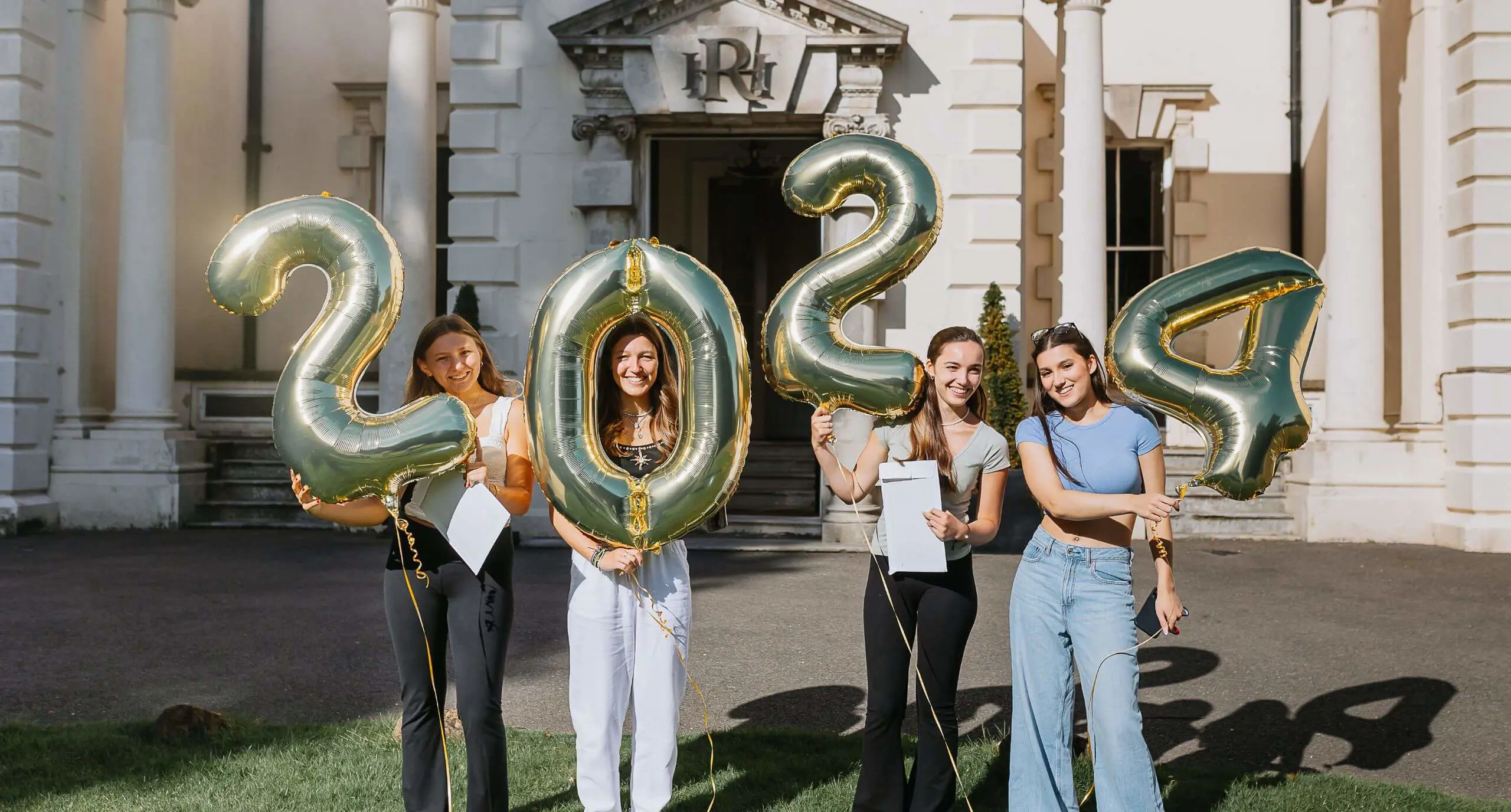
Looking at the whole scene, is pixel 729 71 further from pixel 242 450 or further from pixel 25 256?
pixel 25 256

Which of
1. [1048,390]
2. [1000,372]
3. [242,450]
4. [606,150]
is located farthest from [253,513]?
[1048,390]

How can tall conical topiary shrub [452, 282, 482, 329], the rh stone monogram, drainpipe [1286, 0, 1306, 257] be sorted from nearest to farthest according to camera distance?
the rh stone monogram, tall conical topiary shrub [452, 282, 482, 329], drainpipe [1286, 0, 1306, 257]

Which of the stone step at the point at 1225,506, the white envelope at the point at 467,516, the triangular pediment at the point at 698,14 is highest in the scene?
the triangular pediment at the point at 698,14

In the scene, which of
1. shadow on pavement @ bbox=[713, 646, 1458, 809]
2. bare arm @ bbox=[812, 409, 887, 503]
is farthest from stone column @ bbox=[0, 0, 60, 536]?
bare arm @ bbox=[812, 409, 887, 503]

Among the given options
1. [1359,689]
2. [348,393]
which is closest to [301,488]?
[348,393]

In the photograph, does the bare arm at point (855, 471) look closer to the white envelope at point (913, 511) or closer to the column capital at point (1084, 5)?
the white envelope at point (913, 511)

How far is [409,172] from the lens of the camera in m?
11.6

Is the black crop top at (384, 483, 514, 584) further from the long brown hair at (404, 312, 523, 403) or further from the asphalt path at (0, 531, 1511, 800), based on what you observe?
the asphalt path at (0, 531, 1511, 800)

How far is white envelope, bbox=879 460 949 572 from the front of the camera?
11.5 feet

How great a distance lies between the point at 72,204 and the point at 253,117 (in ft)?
8.05

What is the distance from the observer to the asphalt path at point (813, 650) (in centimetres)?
512

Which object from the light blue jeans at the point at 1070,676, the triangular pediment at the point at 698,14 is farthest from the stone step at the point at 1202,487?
the light blue jeans at the point at 1070,676

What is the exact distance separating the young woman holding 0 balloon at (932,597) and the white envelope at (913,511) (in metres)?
0.17

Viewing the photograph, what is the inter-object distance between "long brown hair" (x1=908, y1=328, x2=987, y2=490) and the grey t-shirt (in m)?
0.02
